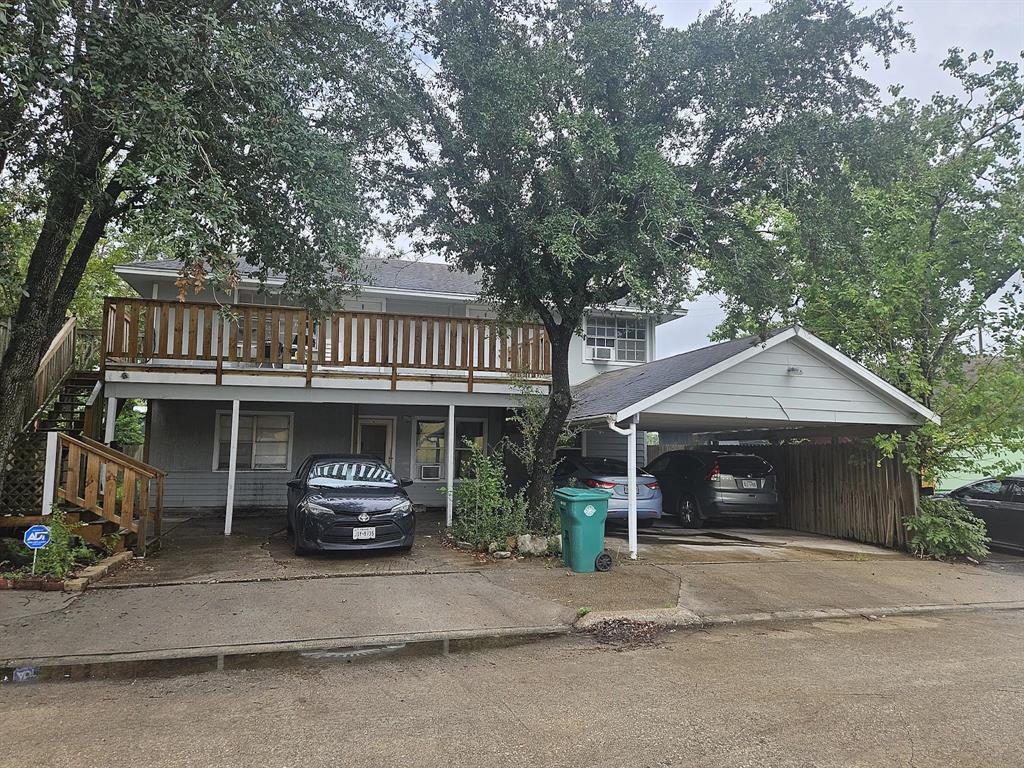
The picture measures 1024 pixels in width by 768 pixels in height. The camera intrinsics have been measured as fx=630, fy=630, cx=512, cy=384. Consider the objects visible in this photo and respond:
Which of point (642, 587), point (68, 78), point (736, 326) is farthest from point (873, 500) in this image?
point (68, 78)

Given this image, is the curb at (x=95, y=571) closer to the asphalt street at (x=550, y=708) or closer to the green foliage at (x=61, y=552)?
the green foliage at (x=61, y=552)

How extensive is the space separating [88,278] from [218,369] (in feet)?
52.2

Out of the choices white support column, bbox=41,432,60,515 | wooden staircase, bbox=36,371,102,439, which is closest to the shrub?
white support column, bbox=41,432,60,515

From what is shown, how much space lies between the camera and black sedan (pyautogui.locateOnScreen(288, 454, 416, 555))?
29.6 feet

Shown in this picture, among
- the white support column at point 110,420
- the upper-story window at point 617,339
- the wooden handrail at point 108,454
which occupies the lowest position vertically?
the wooden handrail at point 108,454

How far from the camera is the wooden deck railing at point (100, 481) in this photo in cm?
829

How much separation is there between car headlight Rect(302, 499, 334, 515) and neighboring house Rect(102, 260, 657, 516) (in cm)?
270

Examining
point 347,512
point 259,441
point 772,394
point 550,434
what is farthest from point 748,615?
point 259,441

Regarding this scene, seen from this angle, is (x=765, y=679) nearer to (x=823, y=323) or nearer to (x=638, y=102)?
(x=638, y=102)

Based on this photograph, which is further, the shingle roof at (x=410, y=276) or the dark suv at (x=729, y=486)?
the shingle roof at (x=410, y=276)

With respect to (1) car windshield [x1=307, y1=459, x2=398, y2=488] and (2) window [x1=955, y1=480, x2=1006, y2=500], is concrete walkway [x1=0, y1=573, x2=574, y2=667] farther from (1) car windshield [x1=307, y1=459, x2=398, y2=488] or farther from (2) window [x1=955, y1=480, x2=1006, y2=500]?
(2) window [x1=955, y1=480, x2=1006, y2=500]

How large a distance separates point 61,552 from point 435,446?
8.52 meters

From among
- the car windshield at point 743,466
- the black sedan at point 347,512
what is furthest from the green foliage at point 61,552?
the car windshield at point 743,466

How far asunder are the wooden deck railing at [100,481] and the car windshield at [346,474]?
2.32m
